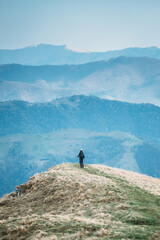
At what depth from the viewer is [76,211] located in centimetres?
2462

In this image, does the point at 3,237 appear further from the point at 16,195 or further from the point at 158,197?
the point at 158,197

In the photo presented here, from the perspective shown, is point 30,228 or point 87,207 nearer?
point 30,228

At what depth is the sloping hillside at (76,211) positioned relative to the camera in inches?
754

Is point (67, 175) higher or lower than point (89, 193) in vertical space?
higher

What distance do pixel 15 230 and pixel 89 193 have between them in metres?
10.3

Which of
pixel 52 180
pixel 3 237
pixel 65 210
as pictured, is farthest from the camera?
pixel 52 180

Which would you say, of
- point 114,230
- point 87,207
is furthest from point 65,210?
point 114,230

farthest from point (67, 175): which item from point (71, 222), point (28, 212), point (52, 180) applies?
point (71, 222)

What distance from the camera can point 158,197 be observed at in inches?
1219

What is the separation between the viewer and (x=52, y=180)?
34094 millimetres

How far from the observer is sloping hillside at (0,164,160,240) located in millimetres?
19141

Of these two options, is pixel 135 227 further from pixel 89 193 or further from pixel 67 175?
pixel 67 175

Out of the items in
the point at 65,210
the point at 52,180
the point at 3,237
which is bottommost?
the point at 3,237

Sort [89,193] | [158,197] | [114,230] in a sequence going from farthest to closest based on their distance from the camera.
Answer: [158,197] < [89,193] < [114,230]
